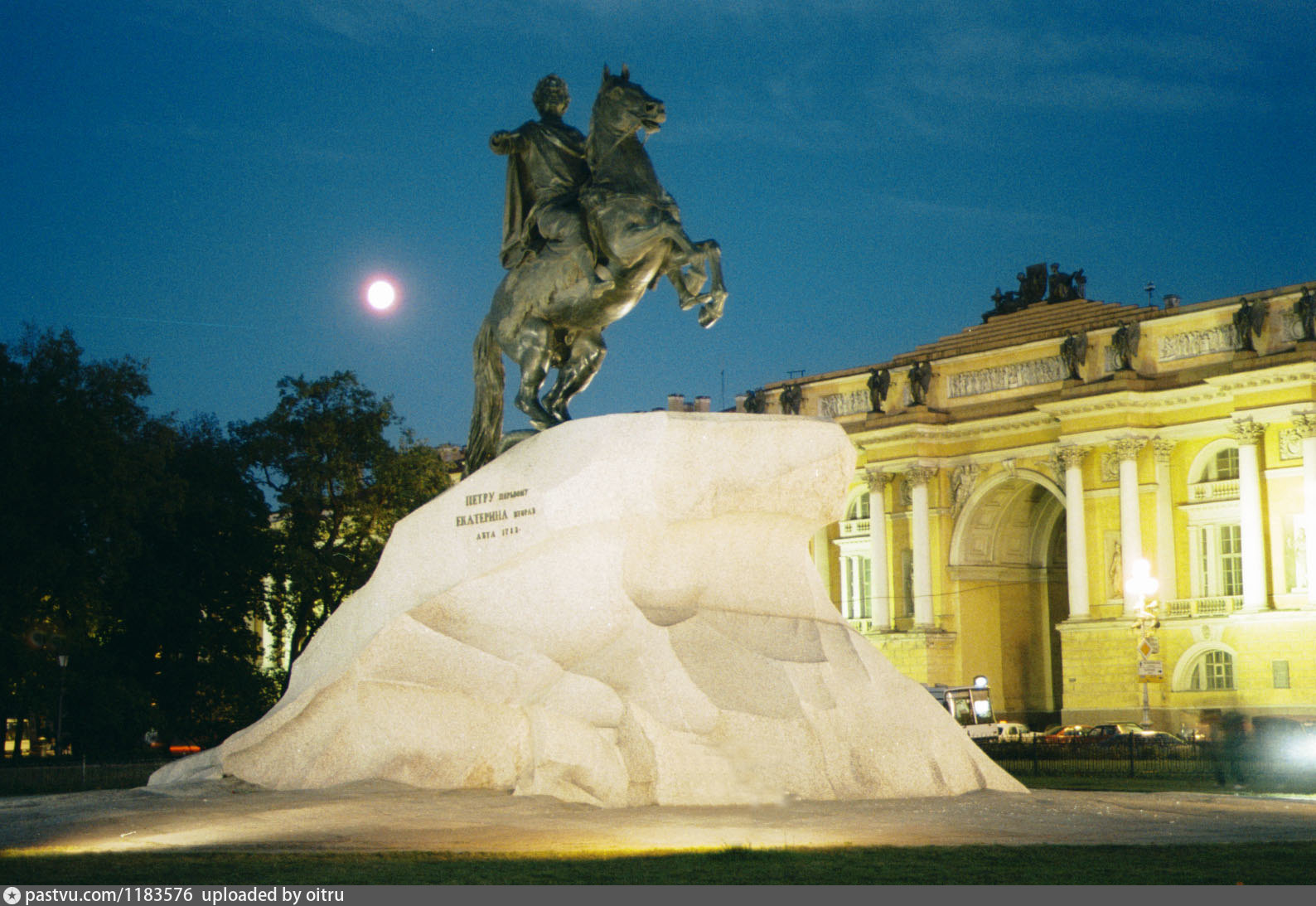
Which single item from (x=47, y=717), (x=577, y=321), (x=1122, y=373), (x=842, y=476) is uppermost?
(x=1122, y=373)

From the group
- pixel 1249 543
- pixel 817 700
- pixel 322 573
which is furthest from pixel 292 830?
pixel 1249 543

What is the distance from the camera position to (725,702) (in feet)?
37.4

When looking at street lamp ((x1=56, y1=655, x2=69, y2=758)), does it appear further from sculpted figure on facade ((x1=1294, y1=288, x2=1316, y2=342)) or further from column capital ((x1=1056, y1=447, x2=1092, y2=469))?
sculpted figure on facade ((x1=1294, y1=288, x2=1316, y2=342))

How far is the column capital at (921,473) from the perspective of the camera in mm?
62844

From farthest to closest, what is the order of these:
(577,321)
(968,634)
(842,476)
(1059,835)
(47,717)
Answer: (968,634)
(47,717)
(577,321)
(842,476)
(1059,835)

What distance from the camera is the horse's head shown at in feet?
43.6

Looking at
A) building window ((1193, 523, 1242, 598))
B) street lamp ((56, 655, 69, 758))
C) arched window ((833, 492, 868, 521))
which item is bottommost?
street lamp ((56, 655, 69, 758))

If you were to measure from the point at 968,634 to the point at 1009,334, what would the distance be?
11635mm

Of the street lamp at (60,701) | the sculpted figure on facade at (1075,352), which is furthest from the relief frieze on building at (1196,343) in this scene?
the street lamp at (60,701)

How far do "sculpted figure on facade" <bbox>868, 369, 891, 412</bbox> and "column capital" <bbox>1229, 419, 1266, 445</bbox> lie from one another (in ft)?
45.9

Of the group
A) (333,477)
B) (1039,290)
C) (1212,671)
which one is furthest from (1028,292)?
(333,477)

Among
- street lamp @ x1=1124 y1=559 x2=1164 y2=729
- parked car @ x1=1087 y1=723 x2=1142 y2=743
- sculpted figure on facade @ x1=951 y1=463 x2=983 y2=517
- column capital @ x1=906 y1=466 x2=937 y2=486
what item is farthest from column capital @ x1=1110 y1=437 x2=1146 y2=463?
parked car @ x1=1087 y1=723 x2=1142 y2=743

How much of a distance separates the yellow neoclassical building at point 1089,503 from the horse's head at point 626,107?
3285 centimetres

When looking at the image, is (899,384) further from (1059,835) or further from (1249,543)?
(1059,835)
